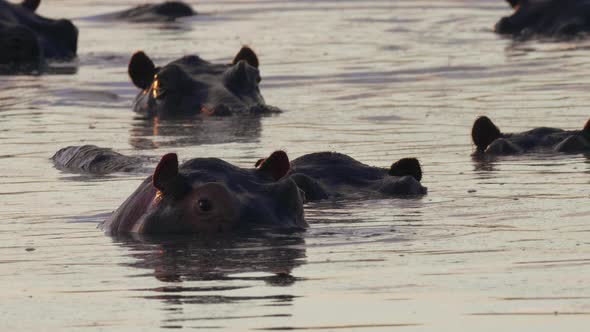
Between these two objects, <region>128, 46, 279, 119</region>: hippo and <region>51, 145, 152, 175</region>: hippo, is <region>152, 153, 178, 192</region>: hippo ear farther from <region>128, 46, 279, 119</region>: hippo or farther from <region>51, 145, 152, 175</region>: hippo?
<region>128, 46, 279, 119</region>: hippo

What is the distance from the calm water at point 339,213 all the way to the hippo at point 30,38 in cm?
45

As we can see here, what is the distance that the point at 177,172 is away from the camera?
31.4 ft

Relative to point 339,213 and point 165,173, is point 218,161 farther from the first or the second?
point 339,213

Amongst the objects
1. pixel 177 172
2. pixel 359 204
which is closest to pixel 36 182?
pixel 359 204

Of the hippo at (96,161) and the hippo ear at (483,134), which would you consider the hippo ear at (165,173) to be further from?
the hippo ear at (483,134)

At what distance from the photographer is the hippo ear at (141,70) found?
18734mm

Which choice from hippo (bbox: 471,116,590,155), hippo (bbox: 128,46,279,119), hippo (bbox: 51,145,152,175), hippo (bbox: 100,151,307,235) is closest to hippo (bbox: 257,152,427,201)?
hippo (bbox: 100,151,307,235)

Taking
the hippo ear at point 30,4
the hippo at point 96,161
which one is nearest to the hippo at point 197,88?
the hippo at point 96,161

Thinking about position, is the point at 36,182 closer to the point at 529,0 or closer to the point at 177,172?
the point at 177,172

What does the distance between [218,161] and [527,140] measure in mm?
5055

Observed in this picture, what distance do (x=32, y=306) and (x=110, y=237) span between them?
223cm

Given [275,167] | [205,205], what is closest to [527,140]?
[275,167]

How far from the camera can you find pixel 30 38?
23609 mm

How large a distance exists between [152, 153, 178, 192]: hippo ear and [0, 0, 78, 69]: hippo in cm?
1407
